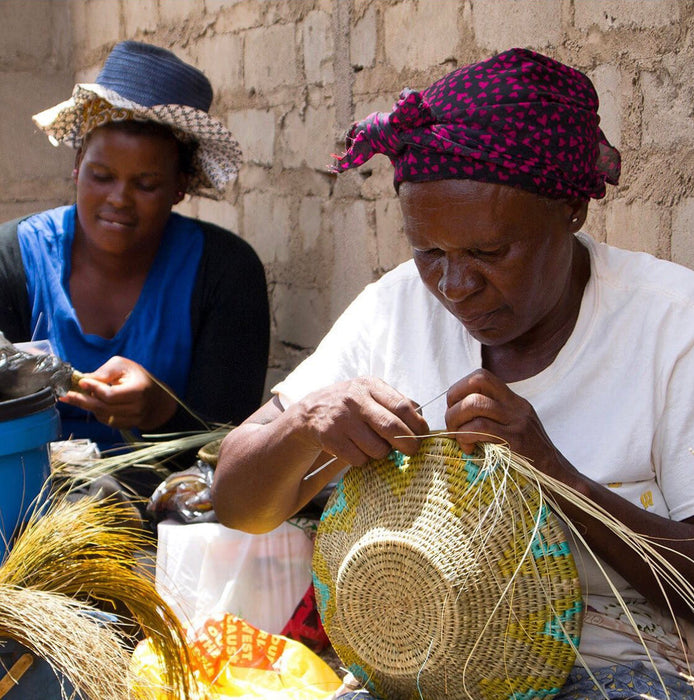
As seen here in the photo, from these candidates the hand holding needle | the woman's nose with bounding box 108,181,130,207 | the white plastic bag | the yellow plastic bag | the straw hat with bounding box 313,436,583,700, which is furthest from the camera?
the woman's nose with bounding box 108,181,130,207

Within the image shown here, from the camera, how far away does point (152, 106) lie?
334 centimetres

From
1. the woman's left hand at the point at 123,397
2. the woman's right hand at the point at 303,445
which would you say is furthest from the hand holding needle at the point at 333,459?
the woman's left hand at the point at 123,397

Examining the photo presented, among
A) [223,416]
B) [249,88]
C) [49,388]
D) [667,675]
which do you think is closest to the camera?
[667,675]

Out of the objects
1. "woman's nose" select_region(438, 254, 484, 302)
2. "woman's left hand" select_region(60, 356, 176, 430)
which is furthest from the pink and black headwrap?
"woman's left hand" select_region(60, 356, 176, 430)

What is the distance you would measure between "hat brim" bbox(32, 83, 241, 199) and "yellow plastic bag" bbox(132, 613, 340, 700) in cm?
165

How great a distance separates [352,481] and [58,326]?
1.90 meters

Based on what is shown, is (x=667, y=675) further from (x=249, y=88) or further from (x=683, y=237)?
(x=249, y=88)

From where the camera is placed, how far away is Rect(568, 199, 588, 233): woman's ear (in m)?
1.90

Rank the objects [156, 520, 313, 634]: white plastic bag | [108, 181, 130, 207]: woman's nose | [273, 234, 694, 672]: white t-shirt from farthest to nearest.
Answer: [108, 181, 130, 207]: woman's nose
[156, 520, 313, 634]: white plastic bag
[273, 234, 694, 672]: white t-shirt

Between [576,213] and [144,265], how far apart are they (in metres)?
1.98

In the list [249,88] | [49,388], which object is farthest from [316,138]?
[49,388]

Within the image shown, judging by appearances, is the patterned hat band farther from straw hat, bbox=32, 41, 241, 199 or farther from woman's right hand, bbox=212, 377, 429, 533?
woman's right hand, bbox=212, 377, 429, 533

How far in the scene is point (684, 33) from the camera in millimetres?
2342

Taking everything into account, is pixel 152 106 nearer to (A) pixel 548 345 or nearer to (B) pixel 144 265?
(B) pixel 144 265
